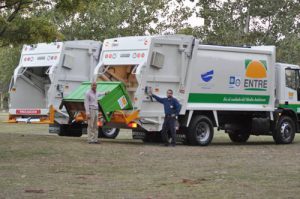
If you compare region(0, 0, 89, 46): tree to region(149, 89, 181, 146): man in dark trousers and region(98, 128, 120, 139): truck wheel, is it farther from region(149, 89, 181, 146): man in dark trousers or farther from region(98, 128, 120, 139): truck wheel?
region(98, 128, 120, 139): truck wheel

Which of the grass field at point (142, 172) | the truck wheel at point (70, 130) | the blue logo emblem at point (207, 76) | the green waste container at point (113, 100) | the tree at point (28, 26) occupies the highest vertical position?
the tree at point (28, 26)

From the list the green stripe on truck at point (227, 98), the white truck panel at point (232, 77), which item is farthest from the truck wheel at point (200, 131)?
the green stripe on truck at point (227, 98)

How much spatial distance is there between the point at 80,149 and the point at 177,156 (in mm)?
2629

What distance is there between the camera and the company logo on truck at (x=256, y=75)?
21.3 m

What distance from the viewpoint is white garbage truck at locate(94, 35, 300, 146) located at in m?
19.3

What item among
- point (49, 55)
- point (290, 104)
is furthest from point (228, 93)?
point (49, 55)

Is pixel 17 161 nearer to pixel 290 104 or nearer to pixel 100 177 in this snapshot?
pixel 100 177

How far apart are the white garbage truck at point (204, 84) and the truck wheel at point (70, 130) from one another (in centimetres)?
309

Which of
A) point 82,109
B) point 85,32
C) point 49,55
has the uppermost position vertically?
point 85,32

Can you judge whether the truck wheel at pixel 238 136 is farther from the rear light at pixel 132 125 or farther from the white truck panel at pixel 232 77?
the rear light at pixel 132 125

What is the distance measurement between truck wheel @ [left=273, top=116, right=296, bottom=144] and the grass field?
3.33 meters

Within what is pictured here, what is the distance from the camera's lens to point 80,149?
1734 centimetres

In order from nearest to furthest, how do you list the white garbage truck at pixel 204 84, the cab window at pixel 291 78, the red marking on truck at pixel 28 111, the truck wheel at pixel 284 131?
the white garbage truck at pixel 204 84 < the truck wheel at pixel 284 131 < the cab window at pixel 291 78 < the red marking on truck at pixel 28 111

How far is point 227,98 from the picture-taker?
2084cm
